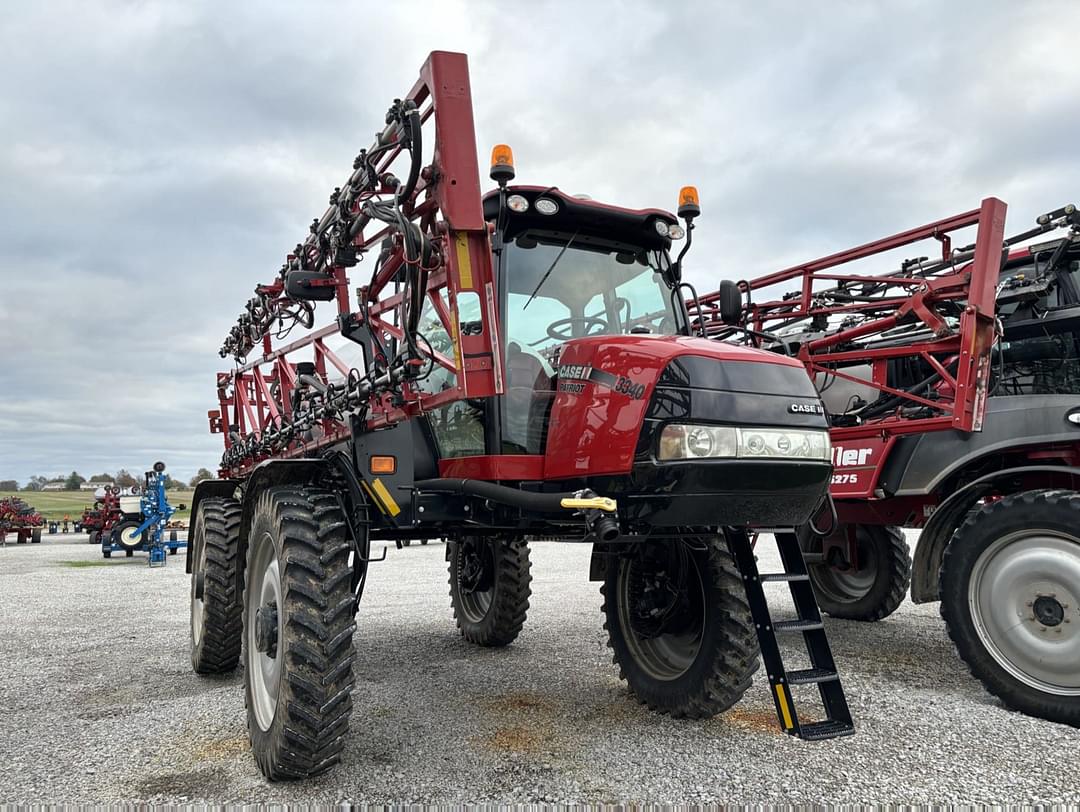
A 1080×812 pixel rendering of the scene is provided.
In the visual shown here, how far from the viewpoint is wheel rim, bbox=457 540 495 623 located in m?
A: 6.92

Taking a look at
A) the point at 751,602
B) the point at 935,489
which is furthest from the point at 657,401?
the point at 935,489

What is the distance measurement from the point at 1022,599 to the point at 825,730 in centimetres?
204

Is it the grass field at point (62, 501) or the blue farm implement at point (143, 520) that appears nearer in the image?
the blue farm implement at point (143, 520)

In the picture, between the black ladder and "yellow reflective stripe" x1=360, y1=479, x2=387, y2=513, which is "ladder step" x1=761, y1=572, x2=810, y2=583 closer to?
the black ladder

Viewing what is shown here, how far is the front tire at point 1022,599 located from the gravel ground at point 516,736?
7.9 inches

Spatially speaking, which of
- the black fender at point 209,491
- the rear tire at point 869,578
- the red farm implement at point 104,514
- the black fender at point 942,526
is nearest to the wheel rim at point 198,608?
the black fender at point 209,491

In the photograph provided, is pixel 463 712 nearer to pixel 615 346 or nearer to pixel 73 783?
pixel 73 783

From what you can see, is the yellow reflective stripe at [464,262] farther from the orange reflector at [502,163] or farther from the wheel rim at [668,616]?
the wheel rim at [668,616]

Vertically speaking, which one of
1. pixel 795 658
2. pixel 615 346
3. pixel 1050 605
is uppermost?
pixel 615 346

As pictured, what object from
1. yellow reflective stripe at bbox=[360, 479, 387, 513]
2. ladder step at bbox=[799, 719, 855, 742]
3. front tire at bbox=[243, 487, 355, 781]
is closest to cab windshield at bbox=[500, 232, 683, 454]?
yellow reflective stripe at bbox=[360, 479, 387, 513]

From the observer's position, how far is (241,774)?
3777 mm

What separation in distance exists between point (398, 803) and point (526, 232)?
281 cm

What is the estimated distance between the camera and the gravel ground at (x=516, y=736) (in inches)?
141

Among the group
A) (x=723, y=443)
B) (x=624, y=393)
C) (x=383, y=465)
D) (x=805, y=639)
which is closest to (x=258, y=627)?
(x=383, y=465)
